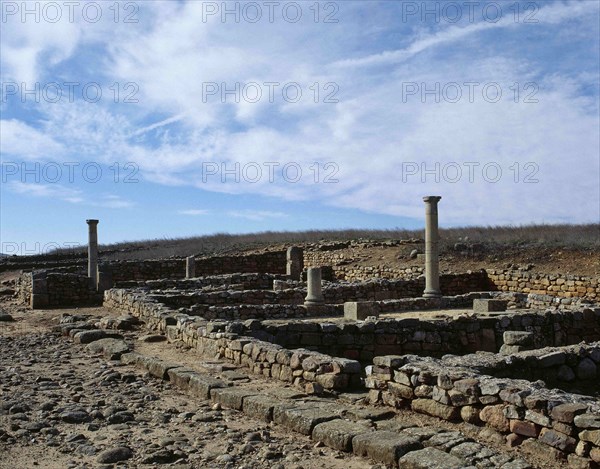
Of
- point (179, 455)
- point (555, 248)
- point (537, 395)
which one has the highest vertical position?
point (555, 248)

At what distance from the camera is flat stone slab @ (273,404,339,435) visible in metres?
5.75

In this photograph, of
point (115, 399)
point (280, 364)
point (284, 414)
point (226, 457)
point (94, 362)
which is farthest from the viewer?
point (94, 362)

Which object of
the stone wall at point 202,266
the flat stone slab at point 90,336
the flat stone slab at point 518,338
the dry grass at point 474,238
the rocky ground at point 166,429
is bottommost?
the rocky ground at point 166,429

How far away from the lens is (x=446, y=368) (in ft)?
20.9

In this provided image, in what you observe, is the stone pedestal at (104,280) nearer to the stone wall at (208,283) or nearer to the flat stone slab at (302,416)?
the stone wall at (208,283)

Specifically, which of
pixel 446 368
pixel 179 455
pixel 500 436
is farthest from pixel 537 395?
pixel 179 455

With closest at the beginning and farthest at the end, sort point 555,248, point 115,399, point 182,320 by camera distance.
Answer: point 115,399 < point 182,320 < point 555,248

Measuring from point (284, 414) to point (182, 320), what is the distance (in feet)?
18.8

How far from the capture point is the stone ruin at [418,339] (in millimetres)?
5359

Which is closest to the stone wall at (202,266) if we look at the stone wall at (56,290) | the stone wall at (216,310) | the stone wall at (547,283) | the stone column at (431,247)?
the stone wall at (56,290)

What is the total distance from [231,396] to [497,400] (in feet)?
9.29

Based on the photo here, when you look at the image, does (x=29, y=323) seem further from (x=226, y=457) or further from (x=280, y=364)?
(x=226, y=457)

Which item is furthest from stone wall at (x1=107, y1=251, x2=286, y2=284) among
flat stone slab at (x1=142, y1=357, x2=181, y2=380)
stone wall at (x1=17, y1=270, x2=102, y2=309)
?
flat stone slab at (x1=142, y1=357, x2=181, y2=380)

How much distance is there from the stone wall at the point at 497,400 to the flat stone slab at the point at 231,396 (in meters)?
1.40
